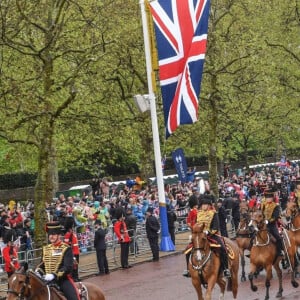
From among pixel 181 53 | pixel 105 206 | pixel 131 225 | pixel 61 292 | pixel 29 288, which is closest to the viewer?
pixel 29 288

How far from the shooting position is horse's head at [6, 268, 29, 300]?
36.7 ft

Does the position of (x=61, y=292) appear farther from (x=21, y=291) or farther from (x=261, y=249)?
(x=261, y=249)

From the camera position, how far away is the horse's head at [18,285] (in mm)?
11180

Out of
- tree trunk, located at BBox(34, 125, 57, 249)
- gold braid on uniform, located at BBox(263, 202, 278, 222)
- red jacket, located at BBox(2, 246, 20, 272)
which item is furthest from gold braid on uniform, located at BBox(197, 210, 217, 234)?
tree trunk, located at BBox(34, 125, 57, 249)

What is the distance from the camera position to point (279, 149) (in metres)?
66.8

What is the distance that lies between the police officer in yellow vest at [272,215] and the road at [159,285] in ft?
3.77

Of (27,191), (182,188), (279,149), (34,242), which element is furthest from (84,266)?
(279,149)

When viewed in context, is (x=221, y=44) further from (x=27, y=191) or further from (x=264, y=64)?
(x=27, y=191)

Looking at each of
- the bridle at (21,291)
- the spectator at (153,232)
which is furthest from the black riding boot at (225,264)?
the spectator at (153,232)

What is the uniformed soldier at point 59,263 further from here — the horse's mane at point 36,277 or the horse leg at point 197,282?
the horse leg at point 197,282

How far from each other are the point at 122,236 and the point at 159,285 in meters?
3.80

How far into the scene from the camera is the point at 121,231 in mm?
23984

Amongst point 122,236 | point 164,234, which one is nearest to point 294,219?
point 122,236

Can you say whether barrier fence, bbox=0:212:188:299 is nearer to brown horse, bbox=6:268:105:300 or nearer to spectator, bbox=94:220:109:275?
spectator, bbox=94:220:109:275
